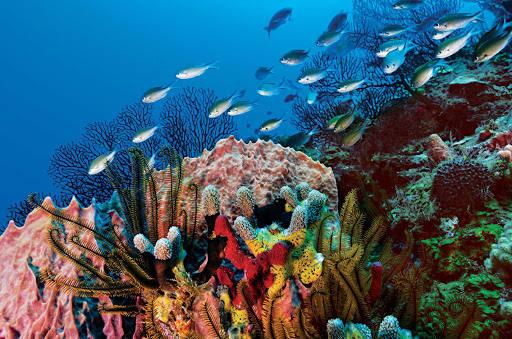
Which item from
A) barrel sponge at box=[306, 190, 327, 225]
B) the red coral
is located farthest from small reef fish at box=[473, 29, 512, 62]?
barrel sponge at box=[306, 190, 327, 225]

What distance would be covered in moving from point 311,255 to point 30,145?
3339 inches

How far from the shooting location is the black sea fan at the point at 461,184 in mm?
2758

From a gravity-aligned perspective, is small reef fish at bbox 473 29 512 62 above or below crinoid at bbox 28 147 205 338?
above

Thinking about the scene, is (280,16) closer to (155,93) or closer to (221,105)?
(221,105)

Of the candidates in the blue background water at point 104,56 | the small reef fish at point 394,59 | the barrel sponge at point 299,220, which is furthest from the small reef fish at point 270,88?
the blue background water at point 104,56

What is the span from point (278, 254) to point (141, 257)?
112 cm

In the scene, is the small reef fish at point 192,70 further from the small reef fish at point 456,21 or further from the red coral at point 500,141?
the red coral at point 500,141

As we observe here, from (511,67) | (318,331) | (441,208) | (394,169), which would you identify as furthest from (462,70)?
(318,331)

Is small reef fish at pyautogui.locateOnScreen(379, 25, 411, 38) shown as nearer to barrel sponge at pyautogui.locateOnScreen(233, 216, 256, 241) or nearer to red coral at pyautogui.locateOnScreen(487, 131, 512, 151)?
red coral at pyautogui.locateOnScreen(487, 131, 512, 151)

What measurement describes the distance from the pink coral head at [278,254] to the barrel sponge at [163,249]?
0.74 meters

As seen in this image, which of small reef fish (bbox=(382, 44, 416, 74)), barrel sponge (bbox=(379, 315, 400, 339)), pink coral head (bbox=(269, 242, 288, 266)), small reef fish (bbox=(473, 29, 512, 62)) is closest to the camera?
barrel sponge (bbox=(379, 315, 400, 339))

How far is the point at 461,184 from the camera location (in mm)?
2824

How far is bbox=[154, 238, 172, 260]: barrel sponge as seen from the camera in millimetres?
2018

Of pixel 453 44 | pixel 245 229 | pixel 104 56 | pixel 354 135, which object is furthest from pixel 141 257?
pixel 104 56
